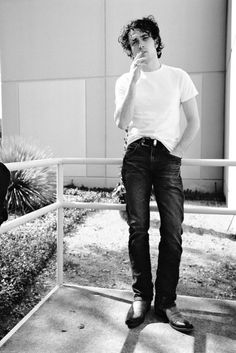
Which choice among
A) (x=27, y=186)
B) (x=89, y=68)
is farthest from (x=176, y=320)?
(x=89, y=68)

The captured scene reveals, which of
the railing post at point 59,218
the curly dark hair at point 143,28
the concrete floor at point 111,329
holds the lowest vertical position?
the concrete floor at point 111,329

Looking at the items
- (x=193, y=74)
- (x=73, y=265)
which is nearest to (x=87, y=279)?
(x=73, y=265)

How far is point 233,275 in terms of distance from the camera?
4.38m

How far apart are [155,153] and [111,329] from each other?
105cm

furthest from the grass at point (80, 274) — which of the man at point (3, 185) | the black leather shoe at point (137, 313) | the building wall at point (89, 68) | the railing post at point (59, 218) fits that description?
the building wall at point (89, 68)

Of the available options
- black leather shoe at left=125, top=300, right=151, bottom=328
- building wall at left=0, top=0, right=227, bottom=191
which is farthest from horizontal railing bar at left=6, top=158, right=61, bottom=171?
building wall at left=0, top=0, right=227, bottom=191

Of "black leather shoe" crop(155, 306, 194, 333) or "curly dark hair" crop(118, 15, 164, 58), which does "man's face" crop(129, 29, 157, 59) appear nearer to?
"curly dark hair" crop(118, 15, 164, 58)

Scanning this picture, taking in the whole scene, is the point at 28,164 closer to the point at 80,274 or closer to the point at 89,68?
the point at 80,274

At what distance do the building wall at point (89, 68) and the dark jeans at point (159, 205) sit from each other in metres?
6.76

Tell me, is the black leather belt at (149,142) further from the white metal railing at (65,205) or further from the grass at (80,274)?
the grass at (80,274)

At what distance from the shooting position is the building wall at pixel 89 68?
9.16 metres

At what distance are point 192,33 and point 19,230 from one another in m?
5.97

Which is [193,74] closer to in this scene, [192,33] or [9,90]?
[192,33]

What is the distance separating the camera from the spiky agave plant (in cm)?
694
